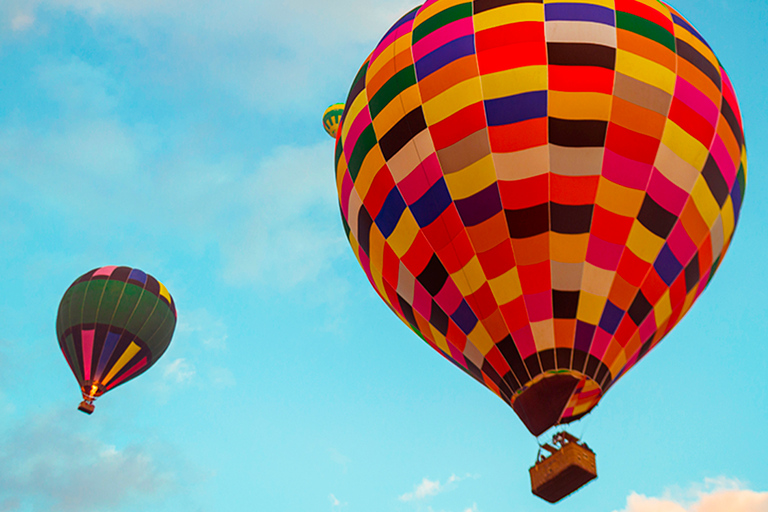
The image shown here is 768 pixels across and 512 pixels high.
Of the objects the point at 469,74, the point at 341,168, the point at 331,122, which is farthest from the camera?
the point at 331,122

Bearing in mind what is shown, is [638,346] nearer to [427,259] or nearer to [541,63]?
[427,259]

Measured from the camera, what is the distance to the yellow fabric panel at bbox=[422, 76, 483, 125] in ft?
31.1

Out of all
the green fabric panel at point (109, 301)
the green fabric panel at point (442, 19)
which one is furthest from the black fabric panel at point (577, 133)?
the green fabric panel at point (109, 301)

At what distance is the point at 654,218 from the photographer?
9.19m

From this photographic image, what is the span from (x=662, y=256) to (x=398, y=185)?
368 cm

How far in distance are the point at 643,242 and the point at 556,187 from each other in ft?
4.41

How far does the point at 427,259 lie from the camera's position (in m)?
9.78

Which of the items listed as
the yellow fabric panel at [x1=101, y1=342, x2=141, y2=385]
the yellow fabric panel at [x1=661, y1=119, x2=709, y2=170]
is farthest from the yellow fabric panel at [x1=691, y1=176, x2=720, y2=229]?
the yellow fabric panel at [x1=101, y1=342, x2=141, y2=385]

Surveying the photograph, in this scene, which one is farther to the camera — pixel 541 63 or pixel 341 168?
pixel 341 168

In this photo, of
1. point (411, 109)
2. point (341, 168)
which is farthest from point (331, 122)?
point (411, 109)

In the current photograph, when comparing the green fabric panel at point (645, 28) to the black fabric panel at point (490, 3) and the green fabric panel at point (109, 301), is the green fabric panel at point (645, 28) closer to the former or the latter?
the black fabric panel at point (490, 3)

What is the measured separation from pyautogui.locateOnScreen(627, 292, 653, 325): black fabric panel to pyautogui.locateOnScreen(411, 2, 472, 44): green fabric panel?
4.60 m

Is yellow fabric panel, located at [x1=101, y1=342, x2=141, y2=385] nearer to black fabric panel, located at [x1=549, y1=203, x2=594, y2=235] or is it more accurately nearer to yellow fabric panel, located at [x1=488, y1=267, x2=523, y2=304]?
yellow fabric panel, located at [x1=488, y1=267, x2=523, y2=304]

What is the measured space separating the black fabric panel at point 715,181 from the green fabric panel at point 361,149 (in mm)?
4634
